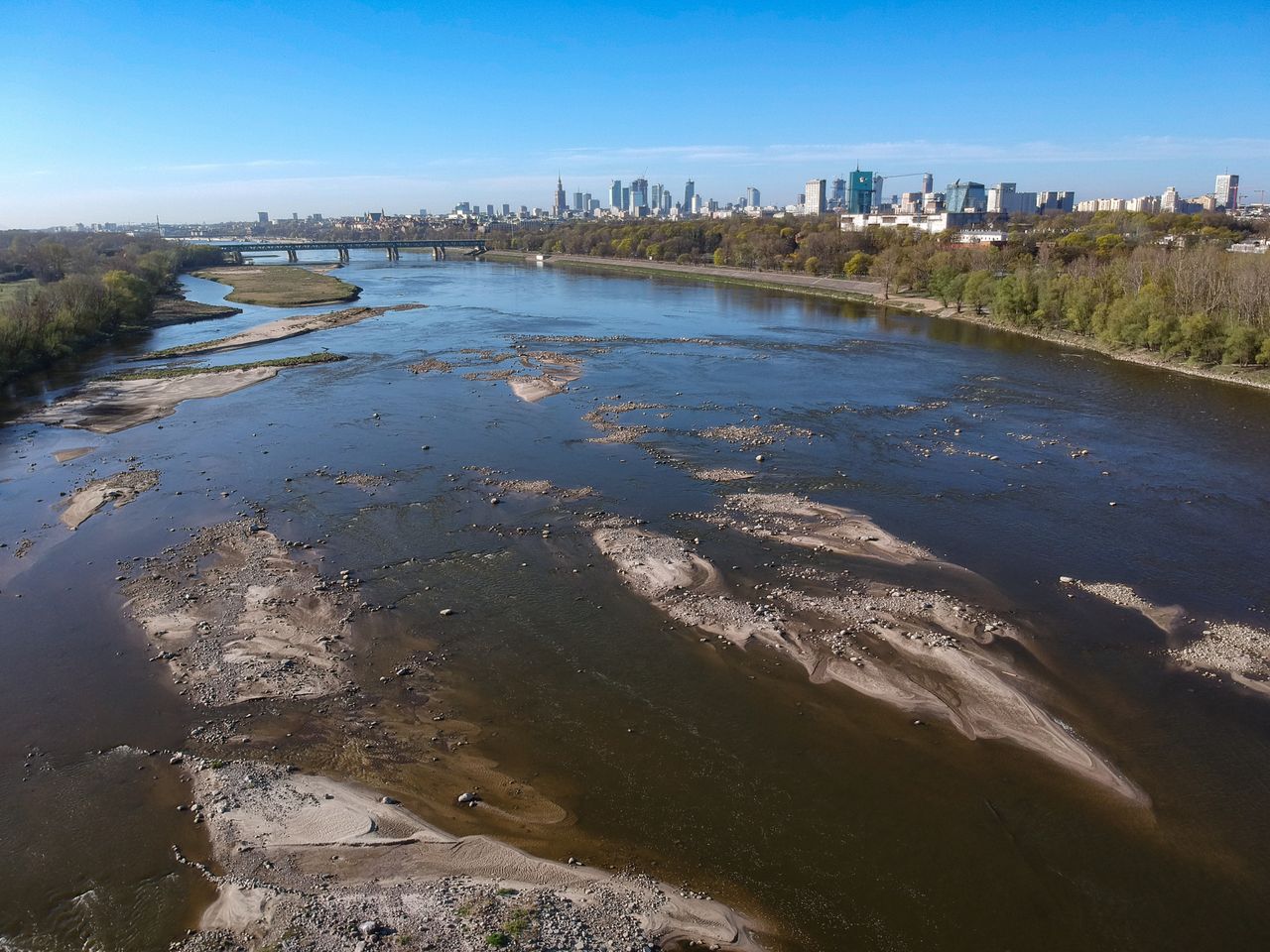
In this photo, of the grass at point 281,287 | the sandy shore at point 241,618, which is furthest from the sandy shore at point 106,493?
the grass at point 281,287

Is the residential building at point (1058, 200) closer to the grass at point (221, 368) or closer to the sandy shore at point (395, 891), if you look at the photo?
the grass at point (221, 368)

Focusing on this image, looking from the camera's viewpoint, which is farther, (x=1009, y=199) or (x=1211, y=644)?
(x=1009, y=199)

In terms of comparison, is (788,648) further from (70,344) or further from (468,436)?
(70,344)

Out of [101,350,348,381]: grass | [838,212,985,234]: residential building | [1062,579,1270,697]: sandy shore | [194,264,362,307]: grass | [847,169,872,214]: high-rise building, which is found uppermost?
[847,169,872,214]: high-rise building

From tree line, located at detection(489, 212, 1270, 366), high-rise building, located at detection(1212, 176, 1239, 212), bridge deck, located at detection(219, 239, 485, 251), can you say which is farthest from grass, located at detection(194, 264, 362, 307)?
high-rise building, located at detection(1212, 176, 1239, 212)

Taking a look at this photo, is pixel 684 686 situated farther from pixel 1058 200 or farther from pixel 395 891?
pixel 1058 200

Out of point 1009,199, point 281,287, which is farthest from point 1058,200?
point 281,287

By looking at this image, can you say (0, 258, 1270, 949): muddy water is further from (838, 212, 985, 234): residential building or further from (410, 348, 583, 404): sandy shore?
(838, 212, 985, 234): residential building
